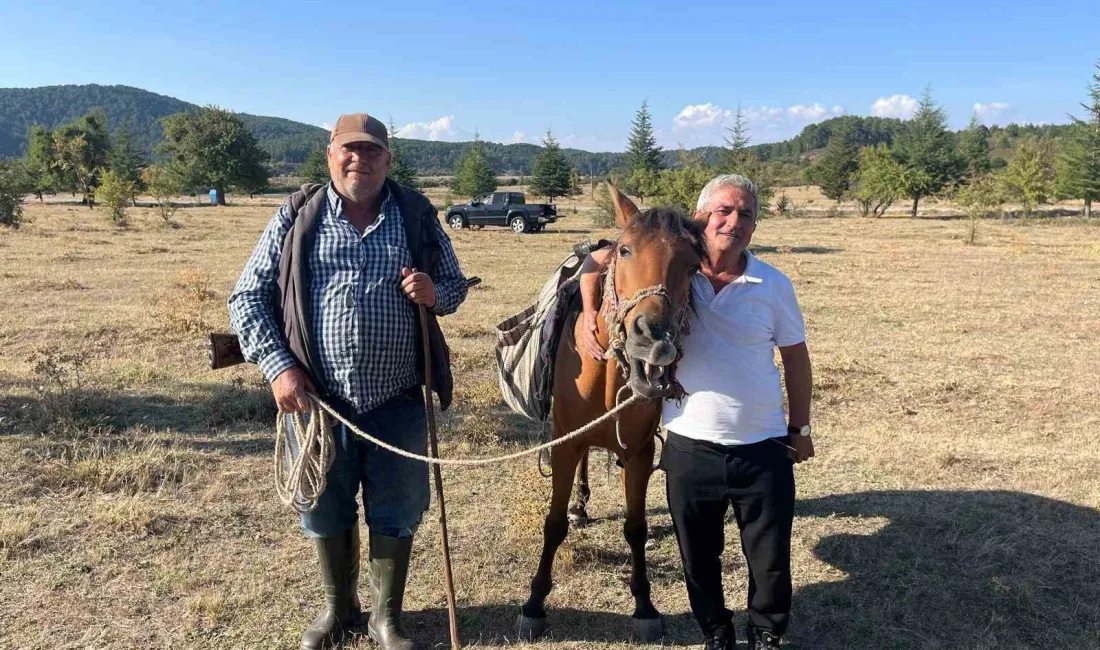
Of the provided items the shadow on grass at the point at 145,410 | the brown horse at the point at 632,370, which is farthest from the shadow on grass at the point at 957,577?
the shadow on grass at the point at 145,410

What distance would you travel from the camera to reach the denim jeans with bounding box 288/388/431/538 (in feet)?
9.01

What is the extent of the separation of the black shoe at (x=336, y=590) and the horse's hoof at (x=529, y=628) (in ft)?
2.50

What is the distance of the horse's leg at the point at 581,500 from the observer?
13.8 feet

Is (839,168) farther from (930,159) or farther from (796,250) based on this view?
(796,250)

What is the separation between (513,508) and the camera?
4.11 metres

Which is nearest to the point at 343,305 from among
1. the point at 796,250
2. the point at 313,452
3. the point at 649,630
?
the point at 313,452

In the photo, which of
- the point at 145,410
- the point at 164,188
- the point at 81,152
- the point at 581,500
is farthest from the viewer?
the point at 81,152

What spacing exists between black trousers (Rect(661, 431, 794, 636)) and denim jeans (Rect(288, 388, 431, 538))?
1069mm

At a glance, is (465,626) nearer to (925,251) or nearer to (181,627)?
(181,627)

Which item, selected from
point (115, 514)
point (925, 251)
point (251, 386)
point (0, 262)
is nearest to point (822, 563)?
point (115, 514)

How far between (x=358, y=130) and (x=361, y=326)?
29.0 inches

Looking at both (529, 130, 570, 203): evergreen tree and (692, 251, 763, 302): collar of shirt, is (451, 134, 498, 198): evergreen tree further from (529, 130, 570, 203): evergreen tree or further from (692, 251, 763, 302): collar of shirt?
(692, 251, 763, 302): collar of shirt

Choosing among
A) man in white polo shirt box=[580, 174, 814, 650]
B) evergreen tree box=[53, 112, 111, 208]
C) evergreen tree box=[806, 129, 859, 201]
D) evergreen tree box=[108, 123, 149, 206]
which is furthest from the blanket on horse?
evergreen tree box=[53, 112, 111, 208]

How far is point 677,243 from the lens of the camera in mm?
2318
